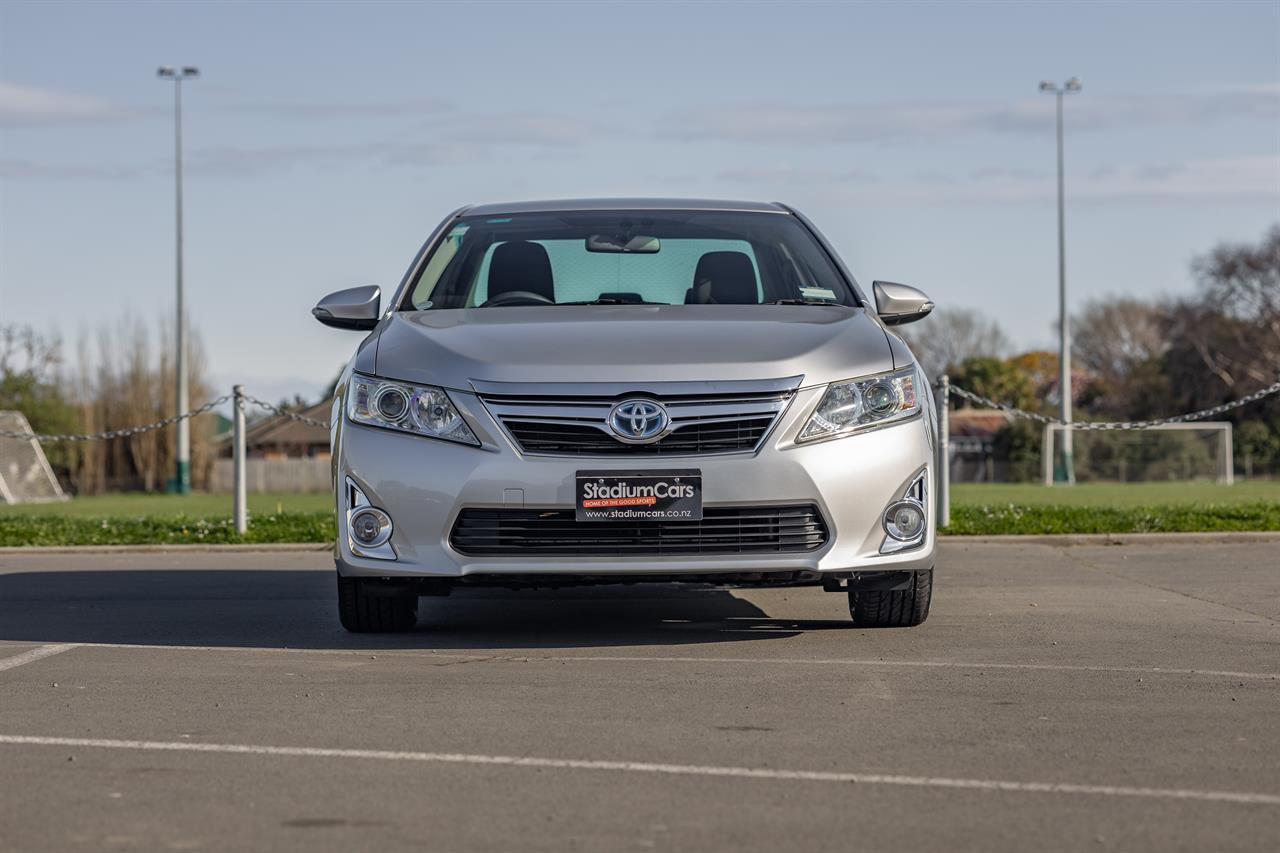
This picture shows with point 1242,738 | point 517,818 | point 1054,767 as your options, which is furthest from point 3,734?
point 1242,738

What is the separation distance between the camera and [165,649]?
7203 mm

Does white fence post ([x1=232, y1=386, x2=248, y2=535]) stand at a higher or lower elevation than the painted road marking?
higher

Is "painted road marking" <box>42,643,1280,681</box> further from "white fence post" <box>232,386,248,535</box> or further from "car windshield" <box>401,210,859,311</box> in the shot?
"white fence post" <box>232,386,248,535</box>

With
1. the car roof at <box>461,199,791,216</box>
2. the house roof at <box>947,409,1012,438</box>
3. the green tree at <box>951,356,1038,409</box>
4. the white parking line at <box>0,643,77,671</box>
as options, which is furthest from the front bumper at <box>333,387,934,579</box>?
the house roof at <box>947,409,1012,438</box>

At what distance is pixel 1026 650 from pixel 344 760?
3.10 m

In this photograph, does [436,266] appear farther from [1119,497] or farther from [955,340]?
[955,340]

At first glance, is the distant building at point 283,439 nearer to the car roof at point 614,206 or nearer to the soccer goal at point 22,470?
the soccer goal at point 22,470

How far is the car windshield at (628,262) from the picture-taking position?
8.02 meters

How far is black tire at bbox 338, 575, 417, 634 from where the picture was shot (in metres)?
7.44

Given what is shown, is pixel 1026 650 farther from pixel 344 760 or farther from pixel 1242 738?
pixel 344 760

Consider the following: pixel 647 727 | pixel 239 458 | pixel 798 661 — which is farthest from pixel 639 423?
pixel 239 458

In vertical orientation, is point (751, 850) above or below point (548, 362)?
below

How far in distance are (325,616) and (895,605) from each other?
8.60ft

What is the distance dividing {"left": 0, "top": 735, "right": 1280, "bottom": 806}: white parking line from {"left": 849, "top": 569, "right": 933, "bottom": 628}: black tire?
2.82 m
